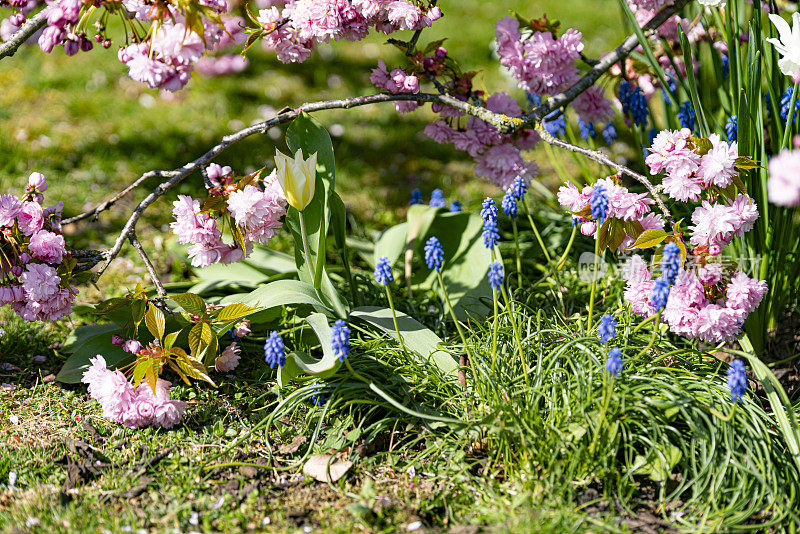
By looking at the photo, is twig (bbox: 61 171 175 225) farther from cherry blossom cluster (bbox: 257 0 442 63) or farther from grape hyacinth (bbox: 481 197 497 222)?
grape hyacinth (bbox: 481 197 497 222)

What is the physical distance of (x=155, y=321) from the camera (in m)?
2.08

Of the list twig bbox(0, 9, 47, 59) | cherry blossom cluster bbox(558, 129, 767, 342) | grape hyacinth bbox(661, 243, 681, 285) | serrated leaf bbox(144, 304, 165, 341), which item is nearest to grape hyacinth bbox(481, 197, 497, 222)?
cherry blossom cluster bbox(558, 129, 767, 342)

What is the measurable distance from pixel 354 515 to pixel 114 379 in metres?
0.78

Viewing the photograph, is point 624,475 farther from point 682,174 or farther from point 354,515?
point 682,174

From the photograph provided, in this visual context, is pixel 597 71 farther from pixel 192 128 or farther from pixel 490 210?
pixel 192 128

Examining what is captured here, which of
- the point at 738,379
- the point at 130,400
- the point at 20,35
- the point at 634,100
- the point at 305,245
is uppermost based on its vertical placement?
the point at 20,35

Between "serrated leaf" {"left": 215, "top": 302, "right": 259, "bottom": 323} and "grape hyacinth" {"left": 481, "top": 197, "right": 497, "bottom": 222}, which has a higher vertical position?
"grape hyacinth" {"left": 481, "top": 197, "right": 497, "bottom": 222}

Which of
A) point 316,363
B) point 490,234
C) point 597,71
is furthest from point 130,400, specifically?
point 597,71

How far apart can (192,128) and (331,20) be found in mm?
2255

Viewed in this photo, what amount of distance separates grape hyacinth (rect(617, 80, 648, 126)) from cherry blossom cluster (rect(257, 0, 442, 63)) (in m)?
0.78

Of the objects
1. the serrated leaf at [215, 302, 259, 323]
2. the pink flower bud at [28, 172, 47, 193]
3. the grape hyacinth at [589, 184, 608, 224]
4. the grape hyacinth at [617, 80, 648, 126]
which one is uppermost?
the grape hyacinth at [617, 80, 648, 126]

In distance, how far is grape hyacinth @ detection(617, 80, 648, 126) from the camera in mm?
2588

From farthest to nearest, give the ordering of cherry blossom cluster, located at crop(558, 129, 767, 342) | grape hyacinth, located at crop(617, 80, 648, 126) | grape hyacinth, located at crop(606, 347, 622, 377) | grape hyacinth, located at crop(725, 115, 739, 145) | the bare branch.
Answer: grape hyacinth, located at crop(617, 80, 648, 126) → the bare branch → grape hyacinth, located at crop(725, 115, 739, 145) → cherry blossom cluster, located at crop(558, 129, 767, 342) → grape hyacinth, located at crop(606, 347, 622, 377)

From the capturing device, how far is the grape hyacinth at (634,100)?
2.59 meters
